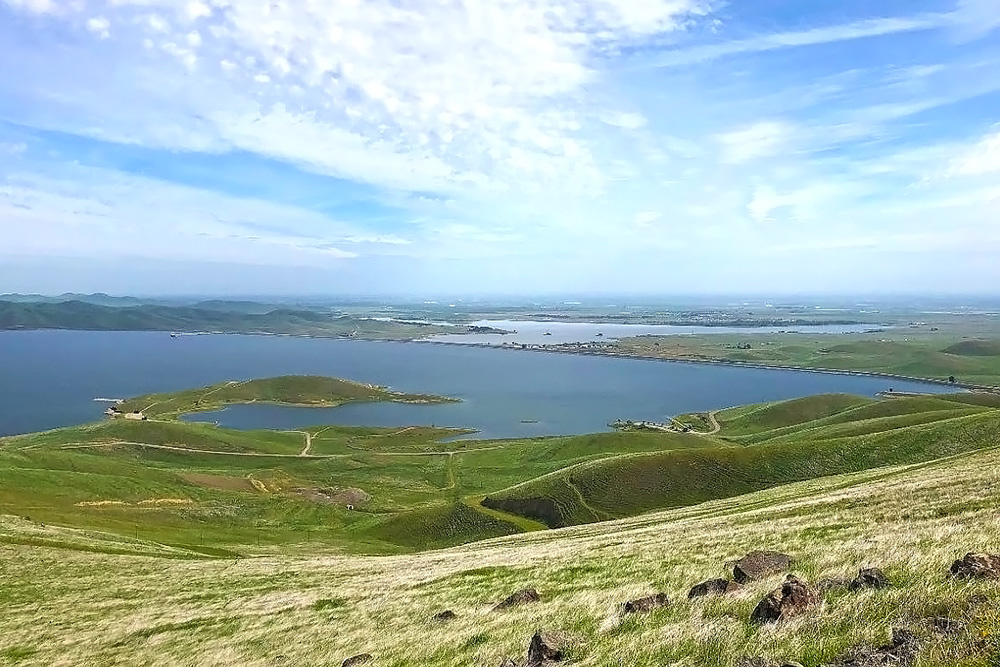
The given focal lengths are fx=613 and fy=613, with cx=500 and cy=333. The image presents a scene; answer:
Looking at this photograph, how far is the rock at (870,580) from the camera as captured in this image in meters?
13.7

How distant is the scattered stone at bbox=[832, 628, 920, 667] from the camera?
30.8 ft

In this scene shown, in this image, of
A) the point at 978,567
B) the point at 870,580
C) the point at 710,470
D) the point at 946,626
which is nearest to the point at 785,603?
the point at 870,580

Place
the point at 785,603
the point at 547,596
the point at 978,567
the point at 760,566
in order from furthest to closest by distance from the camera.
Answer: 1. the point at 547,596
2. the point at 760,566
3. the point at 785,603
4. the point at 978,567

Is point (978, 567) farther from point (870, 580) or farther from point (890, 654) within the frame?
point (890, 654)

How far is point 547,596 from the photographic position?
21969 mm

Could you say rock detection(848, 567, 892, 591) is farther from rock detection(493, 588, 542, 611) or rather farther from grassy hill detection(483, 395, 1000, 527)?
grassy hill detection(483, 395, 1000, 527)

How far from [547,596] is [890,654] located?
13823mm

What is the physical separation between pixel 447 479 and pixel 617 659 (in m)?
109

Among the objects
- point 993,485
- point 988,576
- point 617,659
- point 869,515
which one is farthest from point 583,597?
point 993,485

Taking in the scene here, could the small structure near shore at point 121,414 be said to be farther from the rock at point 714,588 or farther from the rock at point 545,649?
the rock at point 714,588

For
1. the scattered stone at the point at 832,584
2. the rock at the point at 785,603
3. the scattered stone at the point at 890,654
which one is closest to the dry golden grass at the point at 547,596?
the scattered stone at the point at 890,654

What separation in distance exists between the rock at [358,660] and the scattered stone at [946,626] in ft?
47.2

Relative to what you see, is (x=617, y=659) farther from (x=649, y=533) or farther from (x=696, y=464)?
(x=696, y=464)

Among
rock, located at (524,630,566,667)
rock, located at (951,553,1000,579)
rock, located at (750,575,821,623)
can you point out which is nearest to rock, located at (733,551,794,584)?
rock, located at (750,575,821,623)
